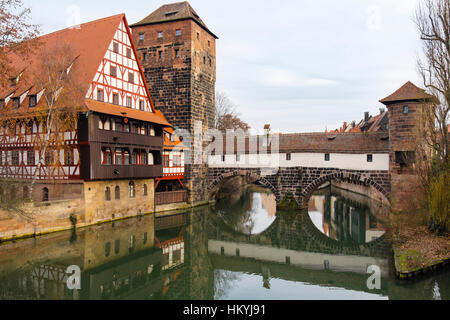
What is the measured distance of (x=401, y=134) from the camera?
70.8ft

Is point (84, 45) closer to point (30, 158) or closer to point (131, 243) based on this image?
point (30, 158)

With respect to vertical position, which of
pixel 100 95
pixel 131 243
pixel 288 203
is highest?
pixel 100 95

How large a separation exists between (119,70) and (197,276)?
12879mm

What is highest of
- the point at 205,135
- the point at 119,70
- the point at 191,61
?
the point at 191,61

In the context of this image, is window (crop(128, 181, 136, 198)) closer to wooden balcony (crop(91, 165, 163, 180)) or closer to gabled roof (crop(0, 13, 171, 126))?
wooden balcony (crop(91, 165, 163, 180))

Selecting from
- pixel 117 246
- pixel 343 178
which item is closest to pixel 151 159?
pixel 117 246

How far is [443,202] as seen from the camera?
12.8 meters

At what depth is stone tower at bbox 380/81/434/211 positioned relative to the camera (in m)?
21.0

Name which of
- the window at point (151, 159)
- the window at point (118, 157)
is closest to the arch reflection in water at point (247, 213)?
the window at point (151, 159)

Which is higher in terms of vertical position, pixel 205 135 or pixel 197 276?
pixel 205 135

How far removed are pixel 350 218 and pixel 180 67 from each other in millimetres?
15518

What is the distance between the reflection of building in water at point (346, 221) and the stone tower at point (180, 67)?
9190mm

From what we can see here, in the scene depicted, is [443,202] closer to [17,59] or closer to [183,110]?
[183,110]
